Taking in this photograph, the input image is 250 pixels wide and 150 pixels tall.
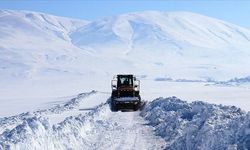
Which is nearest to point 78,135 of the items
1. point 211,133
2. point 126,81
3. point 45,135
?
point 45,135

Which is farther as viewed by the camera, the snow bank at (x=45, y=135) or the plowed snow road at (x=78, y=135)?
the plowed snow road at (x=78, y=135)

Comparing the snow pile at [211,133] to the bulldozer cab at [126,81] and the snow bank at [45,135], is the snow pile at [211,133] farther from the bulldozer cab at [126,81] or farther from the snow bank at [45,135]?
the bulldozer cab at [126,81]

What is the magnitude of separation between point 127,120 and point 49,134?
1032cm

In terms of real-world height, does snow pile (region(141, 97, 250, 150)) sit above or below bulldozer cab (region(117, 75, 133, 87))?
below

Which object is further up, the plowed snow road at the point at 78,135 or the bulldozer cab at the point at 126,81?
the bulldozer cab at the point at 126,81

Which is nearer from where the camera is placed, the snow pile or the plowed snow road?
the snow pile

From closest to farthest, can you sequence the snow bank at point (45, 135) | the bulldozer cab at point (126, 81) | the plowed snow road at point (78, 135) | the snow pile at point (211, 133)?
the snow pile at point (211, 133) → the snow bank at point (45, 135) → the plowed snow road at point (78, 135) → the bulldozer cab at point (126, 81)

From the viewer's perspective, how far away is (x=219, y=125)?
1748 cm

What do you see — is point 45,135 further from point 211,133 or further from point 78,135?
point 211,133

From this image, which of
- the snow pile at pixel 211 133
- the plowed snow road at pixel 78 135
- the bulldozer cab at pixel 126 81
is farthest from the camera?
the bulldozer cab at pixel 126 81

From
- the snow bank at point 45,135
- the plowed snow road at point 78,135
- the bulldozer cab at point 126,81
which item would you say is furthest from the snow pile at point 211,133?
the bulldozer cab at point 126,81

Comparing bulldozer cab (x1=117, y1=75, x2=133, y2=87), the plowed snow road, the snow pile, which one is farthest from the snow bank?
bulldozer cab (x1=117, y1=75, x2=133, y2=87)

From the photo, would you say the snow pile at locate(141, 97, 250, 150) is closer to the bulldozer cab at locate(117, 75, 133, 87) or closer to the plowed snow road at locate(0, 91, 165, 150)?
the plowed snow road at locate(0, 91, 165, 150)

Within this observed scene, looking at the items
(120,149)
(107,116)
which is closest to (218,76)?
(107,116)
